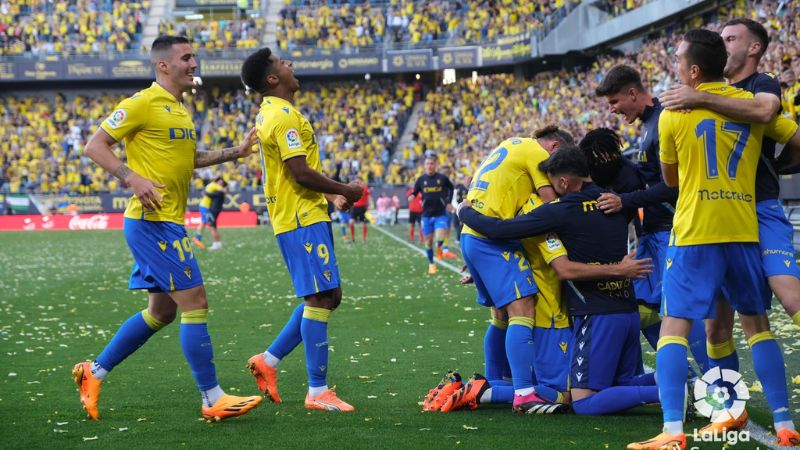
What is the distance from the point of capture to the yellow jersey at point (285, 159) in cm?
636

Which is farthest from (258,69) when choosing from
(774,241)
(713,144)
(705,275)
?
(774,241)

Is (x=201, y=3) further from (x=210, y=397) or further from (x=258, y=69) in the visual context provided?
(x=210, y=397)

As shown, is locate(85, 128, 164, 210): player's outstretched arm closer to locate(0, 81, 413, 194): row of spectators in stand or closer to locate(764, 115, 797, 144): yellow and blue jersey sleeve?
locate(764, 115, 797, 144): yellow and blue jersey sleeve

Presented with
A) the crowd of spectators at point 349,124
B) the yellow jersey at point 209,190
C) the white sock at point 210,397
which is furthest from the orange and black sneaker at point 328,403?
the crowd of spectators at point 349,124

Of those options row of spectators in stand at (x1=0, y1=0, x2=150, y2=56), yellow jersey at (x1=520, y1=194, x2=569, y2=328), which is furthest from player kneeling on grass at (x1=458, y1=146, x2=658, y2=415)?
row of spectators in stand at (x1=0, y1=0, x2=150, y2=56)

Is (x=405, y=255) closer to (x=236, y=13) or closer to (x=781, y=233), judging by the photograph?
(x=781, y=233)

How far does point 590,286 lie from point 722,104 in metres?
1.64

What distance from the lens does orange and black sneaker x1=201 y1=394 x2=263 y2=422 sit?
19.8ft

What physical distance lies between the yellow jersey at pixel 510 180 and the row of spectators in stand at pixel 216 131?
39403mm

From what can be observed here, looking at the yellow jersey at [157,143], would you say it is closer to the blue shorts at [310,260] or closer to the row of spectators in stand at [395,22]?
the blue shorts at [310,260]

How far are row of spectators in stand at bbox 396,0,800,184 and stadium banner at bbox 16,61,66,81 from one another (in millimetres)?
18886

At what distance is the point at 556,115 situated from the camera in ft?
123

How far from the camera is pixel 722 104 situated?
4.91 meters

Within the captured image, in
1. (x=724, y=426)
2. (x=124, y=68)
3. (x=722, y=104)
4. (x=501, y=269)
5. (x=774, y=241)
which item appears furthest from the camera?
(x=124, y=68)
